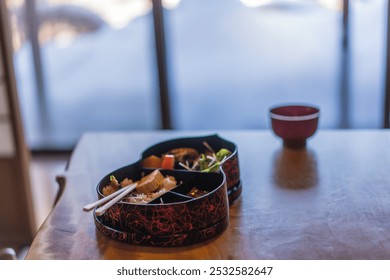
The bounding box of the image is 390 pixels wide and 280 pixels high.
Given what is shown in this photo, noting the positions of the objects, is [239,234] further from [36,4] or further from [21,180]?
[36,4]

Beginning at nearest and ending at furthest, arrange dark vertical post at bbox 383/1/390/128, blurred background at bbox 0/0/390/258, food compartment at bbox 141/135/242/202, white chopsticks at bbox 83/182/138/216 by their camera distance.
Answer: white chopsticks at bbox 83/182/138/216 → food compartment at bbox 141/135/242/202 → dark vertical post at bbox 383/1/390/128 → blurred background at bbox 0/0/390/258

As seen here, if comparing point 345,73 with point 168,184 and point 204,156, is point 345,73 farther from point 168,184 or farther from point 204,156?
point 168,184

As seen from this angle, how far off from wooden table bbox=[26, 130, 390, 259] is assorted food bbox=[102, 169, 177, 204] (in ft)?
0.34

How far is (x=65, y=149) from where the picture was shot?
4320mm

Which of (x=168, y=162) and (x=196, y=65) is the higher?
(x=168, y=162)

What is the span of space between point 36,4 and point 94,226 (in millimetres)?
3251

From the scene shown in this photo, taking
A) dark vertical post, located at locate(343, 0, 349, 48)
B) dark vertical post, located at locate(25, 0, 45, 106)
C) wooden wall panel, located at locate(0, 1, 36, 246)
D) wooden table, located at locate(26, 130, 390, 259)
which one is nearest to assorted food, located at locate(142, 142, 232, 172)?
wooden table, located at locate(26, 130, 390, 259)

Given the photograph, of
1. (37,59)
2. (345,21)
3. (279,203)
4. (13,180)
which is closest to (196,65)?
(37,59)

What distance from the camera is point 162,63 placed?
3.85 meters

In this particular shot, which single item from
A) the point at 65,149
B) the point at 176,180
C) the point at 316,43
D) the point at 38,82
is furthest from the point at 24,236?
the point at 316,43

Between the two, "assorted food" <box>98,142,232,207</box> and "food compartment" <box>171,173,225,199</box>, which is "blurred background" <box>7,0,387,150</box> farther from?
"food compartment" <box>171,173,225,199</box>

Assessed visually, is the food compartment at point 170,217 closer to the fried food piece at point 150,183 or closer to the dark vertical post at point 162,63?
the fried food piece at point 150,183

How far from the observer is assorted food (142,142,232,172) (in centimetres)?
163

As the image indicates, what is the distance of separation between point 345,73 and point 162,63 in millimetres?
1250
